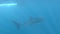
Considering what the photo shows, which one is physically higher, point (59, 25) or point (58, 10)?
point (58, 10)

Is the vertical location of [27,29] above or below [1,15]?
below

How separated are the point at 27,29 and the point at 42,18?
250mm

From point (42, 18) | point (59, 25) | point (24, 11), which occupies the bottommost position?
point (59, 25)

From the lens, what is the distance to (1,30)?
1.28 metres

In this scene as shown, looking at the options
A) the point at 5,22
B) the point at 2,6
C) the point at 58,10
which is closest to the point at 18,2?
the point at 2,6

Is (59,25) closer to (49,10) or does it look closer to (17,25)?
(49,10)

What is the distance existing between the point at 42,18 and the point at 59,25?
9.9 inches

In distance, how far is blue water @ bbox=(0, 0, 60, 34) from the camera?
1240 mm

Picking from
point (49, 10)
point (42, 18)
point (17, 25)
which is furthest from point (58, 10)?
point (17, 25)

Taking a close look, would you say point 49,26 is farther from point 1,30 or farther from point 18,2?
point 1,30

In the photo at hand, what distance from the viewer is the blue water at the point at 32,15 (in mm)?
1240

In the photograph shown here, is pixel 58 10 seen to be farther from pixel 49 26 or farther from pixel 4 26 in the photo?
pixel 4 26

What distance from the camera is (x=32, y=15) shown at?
1.25 meters

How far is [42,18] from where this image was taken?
1.24 metres
